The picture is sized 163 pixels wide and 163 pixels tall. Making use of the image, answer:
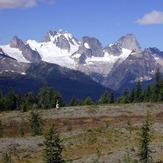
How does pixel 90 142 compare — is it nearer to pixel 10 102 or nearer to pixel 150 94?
pixel 10 102

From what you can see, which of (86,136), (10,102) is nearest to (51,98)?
(10,102)

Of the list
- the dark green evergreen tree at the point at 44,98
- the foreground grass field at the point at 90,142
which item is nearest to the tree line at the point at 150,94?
the dark green evergreen tree at the point at 44,98

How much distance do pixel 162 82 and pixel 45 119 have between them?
74406mm

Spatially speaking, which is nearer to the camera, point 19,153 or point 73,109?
point 19,153

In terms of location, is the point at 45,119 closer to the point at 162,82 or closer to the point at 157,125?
the point at 157,125

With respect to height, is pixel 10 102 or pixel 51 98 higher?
pixel 51 98

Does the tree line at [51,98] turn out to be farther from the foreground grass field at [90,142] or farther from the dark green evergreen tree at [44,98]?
the foreground grass field at [90,142]

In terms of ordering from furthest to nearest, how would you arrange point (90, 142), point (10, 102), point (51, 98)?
point (51, 98) → point (10, 102) → point (90, 142)

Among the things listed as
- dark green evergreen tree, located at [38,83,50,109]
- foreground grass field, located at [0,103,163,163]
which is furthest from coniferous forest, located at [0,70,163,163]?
dark green evergreen tree, located at [38,83,50,109]

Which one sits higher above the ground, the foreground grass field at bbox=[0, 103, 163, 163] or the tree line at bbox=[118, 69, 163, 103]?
the tree line at bbox=[118, 69, 163, 103]

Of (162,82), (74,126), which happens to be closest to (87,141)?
(74,126)

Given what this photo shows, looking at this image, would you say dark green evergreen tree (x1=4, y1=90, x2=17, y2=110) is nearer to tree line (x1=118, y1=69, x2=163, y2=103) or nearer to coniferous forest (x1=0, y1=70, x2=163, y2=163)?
tree line (x1=118, y1=69, x2=163, y2=103)

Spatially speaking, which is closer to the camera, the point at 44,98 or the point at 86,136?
the point at 86,136

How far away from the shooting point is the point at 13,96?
7288 inches
